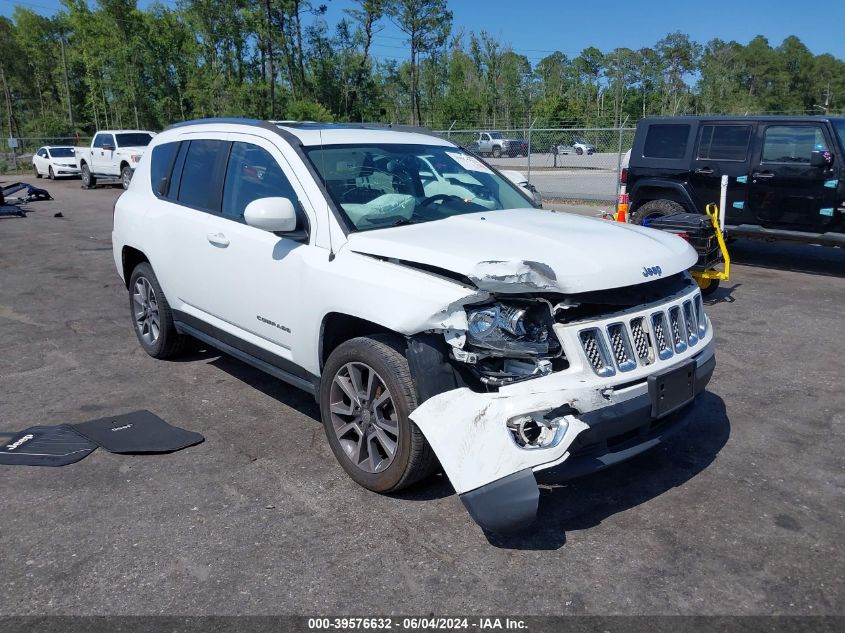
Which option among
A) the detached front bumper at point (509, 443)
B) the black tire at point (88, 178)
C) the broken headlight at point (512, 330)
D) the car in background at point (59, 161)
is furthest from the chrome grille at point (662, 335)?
the car in background at point (59, 161)

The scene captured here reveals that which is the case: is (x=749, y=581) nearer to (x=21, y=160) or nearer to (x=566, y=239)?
(x=566, y=239)

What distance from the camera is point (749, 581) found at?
9.72 ft

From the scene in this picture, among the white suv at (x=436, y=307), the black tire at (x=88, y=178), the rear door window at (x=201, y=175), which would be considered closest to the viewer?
the white suv at (x=436, y=307)

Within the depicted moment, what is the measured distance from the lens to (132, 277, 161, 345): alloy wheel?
5.84 metres

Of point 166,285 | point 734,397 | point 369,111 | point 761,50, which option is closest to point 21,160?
point 369,111

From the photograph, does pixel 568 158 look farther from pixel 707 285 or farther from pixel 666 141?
pixel 707 285

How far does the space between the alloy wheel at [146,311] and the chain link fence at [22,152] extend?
3720cm

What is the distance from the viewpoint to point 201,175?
16.6ft

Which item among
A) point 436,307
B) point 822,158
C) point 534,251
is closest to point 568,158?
point 822,158

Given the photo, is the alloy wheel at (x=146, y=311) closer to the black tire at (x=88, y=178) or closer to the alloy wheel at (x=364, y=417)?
the alloy wheel at (x=364, y=417)

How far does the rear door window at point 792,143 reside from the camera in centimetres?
896

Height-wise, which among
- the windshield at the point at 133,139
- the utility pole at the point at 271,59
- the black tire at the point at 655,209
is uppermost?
the utility pole at the point at 271,59

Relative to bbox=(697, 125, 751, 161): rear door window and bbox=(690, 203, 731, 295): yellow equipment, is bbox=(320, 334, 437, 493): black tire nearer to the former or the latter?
bbox=(690, 203, 731, 295): yellow equipment

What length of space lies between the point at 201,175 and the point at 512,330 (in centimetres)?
294
